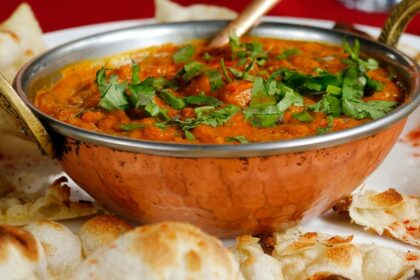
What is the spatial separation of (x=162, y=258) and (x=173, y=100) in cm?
99

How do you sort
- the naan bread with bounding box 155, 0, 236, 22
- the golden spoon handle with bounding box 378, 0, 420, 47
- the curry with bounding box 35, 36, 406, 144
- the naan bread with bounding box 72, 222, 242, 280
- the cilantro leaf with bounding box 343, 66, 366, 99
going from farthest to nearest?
the naan bread with bounding box 155, 0, 236, 22 → the golden spoon handle with bounding box 378, 0, 420, 47 → the cilantro leaf with bounding box 343, 66, 366, 99 → the curry with bounding box 35, 36, 406, 144 → the naan bread with bounding box 72, 222, 242, 280

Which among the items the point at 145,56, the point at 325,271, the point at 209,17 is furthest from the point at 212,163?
the point at 209,17

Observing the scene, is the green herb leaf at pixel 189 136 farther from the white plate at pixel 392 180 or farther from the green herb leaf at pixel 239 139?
the white plate at pixel 392 180

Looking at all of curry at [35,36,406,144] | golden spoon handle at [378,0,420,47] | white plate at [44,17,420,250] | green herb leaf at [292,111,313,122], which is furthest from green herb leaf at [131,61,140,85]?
golden spoon handle at [378,0,420,47]

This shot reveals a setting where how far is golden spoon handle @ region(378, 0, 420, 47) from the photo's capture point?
11.4 feet

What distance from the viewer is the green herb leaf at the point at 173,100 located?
2.90 m

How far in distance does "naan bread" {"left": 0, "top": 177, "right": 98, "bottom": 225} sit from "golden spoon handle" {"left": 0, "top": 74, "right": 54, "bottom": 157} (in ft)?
0.85

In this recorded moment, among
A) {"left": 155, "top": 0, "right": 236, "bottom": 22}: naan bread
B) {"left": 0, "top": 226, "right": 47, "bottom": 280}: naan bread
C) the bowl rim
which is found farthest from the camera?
{"left": 155, "top": 0, "right": 236, "bottom": 22}: naan bread

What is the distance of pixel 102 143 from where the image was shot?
2561 mm

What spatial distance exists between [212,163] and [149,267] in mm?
549

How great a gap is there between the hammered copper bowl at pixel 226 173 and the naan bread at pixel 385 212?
0.33 ft

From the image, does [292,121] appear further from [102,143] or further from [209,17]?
[209,17]

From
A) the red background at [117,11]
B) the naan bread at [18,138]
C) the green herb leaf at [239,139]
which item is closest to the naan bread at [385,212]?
the green herb leaf at [239,139]

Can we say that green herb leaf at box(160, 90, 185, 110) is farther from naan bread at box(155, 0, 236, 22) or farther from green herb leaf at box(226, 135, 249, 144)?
naan bread at box(155, 0, 236, 22)
